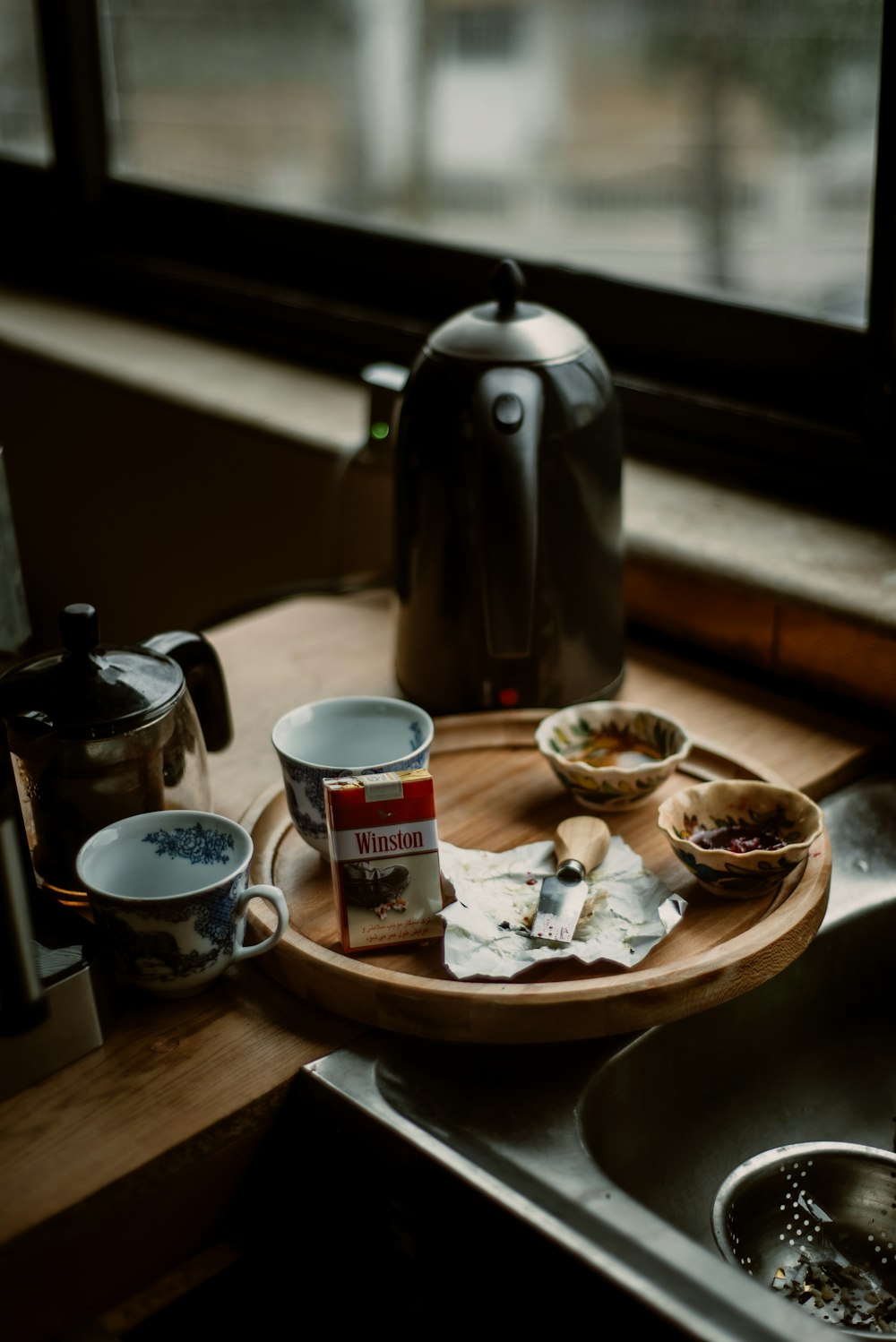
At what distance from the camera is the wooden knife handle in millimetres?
850

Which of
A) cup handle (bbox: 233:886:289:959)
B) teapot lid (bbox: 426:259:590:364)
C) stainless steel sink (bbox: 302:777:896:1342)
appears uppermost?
teapot lid (bbox: 426:259:590:364)

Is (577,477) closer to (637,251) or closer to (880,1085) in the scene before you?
(880,1085)

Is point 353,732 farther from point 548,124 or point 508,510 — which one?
point 548,124

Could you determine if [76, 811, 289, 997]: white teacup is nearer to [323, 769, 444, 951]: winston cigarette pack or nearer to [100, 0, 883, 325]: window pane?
[323, 769, 444, 951]: winston cigarette pack

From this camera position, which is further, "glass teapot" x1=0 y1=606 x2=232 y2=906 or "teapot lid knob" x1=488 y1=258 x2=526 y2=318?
"teapot lid knob" x1=488 y1=258 x2=526 y2=318

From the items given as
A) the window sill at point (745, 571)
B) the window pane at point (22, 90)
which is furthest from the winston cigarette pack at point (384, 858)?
the window pane at point (22, 90)

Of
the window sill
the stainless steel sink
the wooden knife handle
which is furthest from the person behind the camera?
the window sill

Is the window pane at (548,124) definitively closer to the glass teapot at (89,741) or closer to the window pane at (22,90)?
the window pane at (22,90)

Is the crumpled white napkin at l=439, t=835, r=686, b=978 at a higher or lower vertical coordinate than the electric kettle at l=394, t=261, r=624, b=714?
lower

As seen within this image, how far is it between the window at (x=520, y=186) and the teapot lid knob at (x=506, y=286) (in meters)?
0.36

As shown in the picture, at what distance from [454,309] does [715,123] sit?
40cm

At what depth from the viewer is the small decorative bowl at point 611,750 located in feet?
2.98

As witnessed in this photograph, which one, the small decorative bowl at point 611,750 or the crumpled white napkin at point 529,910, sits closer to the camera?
the crumpled white napkin at point 529,910

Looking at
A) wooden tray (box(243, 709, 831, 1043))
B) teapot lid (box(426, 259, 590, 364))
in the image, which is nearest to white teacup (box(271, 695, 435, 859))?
wooden tray (box(243, 709, 831, 1043))
